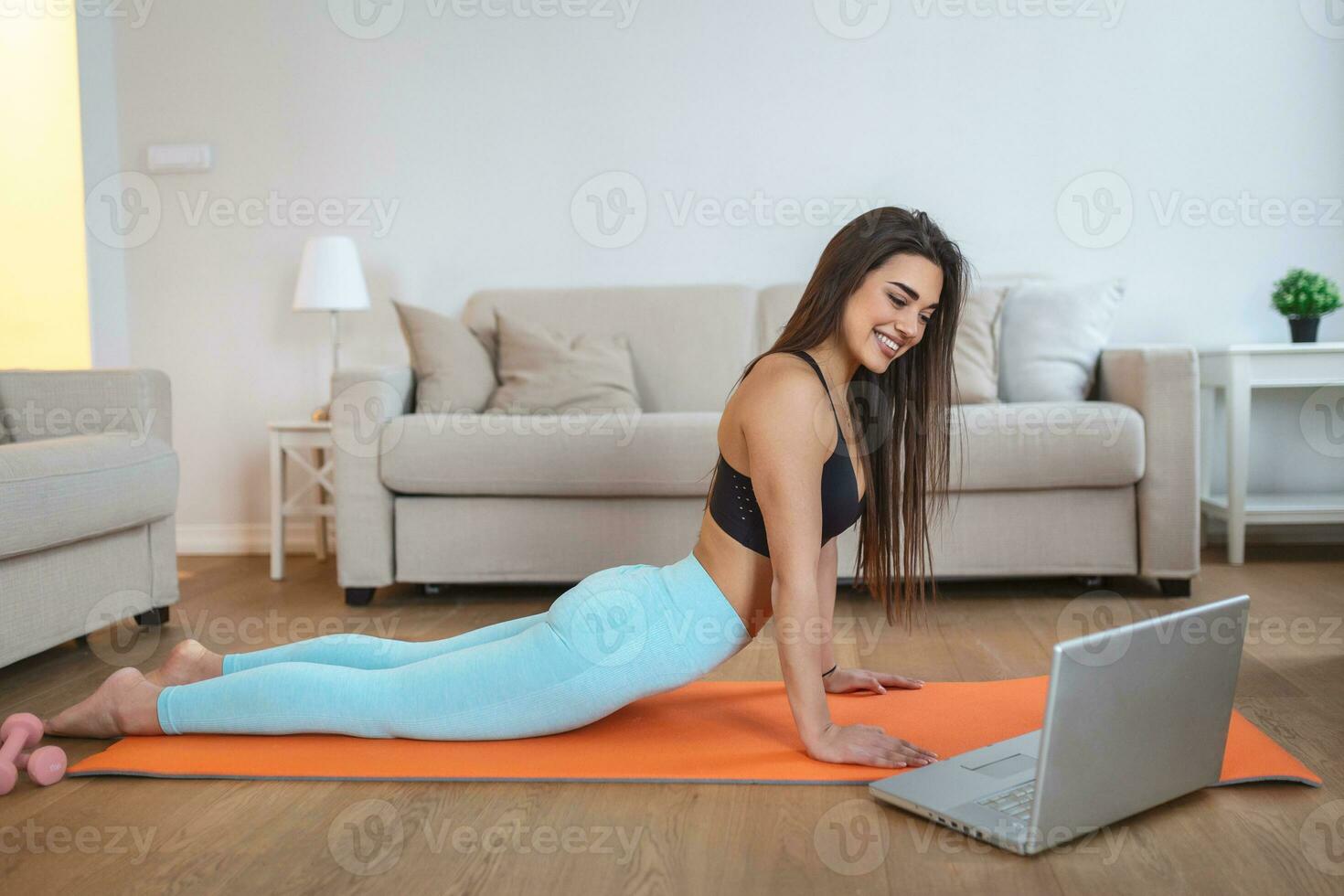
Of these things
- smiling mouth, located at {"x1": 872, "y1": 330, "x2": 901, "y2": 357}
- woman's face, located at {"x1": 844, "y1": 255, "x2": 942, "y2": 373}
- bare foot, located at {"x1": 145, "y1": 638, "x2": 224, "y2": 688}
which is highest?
woman's face, located at {"x1": 844, "y1": 255, "x2": 942, "y2": 373}

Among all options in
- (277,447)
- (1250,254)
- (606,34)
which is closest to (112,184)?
(277,447)

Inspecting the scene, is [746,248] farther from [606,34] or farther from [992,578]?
A: [992,578]

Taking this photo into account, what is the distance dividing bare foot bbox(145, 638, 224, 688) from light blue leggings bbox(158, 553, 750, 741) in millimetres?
91

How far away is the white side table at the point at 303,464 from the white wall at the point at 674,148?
1.15 ft

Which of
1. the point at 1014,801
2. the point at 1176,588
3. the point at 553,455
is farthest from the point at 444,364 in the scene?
the point at 1014,801

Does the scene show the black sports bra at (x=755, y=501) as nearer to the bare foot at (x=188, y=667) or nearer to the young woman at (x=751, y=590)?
the young woman at (x=751, y=590)

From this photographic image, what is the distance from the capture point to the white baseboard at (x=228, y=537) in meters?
4.09

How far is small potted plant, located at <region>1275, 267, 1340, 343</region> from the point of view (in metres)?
3.51

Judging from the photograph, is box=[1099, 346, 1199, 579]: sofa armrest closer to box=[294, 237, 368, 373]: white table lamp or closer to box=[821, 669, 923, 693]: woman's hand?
box=[821, 669, 923, 693]: woman's hand

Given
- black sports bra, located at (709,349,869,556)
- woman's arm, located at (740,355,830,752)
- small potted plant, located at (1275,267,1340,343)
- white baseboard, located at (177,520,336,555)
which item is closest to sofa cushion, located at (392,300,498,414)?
white baseboard, located at (177,520,336,555)

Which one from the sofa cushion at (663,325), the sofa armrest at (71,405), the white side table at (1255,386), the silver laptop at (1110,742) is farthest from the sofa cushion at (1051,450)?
the sofa armrest at (71,405)

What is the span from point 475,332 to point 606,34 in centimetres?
113

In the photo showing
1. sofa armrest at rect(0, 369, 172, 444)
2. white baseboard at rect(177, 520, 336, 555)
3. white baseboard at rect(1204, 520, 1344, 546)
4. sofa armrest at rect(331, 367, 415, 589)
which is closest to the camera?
sofa armrest at rect(0, 369, 172, 444)

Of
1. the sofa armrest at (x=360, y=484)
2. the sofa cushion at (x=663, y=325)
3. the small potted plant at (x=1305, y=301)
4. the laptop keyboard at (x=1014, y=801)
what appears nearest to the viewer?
the laptop keyboard at (x=1014, y=801)
